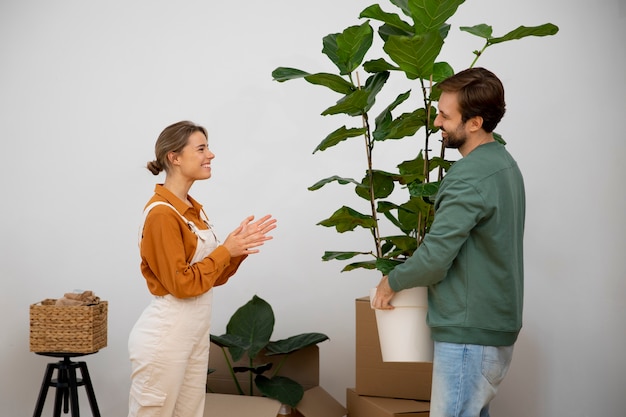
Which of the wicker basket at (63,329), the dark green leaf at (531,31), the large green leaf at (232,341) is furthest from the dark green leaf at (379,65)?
the wicker basket at (63,329)

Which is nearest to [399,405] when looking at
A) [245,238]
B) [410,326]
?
[410,326]

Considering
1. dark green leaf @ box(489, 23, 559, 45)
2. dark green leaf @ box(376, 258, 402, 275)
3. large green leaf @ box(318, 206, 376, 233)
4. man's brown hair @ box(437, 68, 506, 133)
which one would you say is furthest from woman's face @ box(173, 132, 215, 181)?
dark green leaf @ box(489, 23, 559, 45)

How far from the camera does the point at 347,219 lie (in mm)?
2275

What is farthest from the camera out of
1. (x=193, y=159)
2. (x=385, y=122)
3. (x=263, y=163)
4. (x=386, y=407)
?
(x=263, y=163)

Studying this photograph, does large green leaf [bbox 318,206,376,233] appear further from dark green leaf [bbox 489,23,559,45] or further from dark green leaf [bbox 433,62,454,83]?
dark green leaf [bbox 489,23,559,45]

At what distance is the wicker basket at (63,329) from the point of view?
9.70 ft

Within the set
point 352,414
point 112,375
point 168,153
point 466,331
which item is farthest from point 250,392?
point 466,331

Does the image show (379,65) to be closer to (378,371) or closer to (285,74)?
(285,74)

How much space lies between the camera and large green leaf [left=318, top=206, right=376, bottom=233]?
2234 mm

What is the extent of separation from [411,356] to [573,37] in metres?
1.85

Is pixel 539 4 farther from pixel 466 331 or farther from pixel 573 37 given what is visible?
pixel 466 331

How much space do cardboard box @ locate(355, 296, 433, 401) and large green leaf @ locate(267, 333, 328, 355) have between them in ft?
0.87

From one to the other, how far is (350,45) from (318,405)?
60.4 inches

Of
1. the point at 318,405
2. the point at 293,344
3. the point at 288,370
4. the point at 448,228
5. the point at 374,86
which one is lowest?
the point at 318,405
